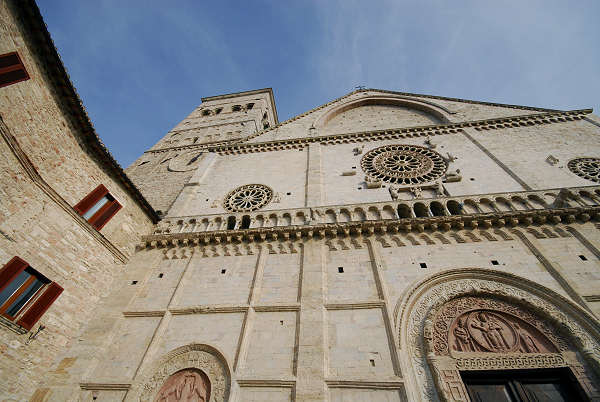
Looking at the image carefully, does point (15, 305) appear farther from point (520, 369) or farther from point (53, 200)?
point (520, 369)

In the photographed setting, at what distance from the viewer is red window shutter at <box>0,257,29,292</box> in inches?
216

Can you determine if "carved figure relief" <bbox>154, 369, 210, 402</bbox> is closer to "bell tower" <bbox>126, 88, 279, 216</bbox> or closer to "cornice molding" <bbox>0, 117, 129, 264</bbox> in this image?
"cornice molding" <bbox>0, 117, 129, 264</bbox>

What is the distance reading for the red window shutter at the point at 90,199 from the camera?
7.36 meters

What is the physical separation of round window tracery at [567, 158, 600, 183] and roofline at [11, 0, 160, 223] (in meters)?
14.7

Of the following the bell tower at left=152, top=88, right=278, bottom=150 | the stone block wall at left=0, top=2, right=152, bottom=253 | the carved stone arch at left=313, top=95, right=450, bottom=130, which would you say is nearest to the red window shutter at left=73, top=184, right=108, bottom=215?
the stone block wall at left=0, top=2, right=152, bottom=253

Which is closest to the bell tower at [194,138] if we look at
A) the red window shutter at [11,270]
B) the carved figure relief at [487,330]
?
the red window shutter at [11,270]

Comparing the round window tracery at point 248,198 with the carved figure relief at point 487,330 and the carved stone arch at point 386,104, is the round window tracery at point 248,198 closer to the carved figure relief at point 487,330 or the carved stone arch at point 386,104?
the carved stone arch at point 386,104

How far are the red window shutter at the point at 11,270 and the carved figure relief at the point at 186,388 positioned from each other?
11.9 feet

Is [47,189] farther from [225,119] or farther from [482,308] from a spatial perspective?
[225,119]

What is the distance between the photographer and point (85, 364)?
6262 mm

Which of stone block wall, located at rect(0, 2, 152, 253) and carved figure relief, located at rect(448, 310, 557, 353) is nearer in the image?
carved figure relief, located at rect(448, 310, 557, 353)

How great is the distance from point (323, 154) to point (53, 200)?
9.71 metres

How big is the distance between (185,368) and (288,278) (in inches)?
119

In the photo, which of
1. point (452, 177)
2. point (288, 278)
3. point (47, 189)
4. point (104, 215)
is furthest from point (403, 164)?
point (47, 189)
